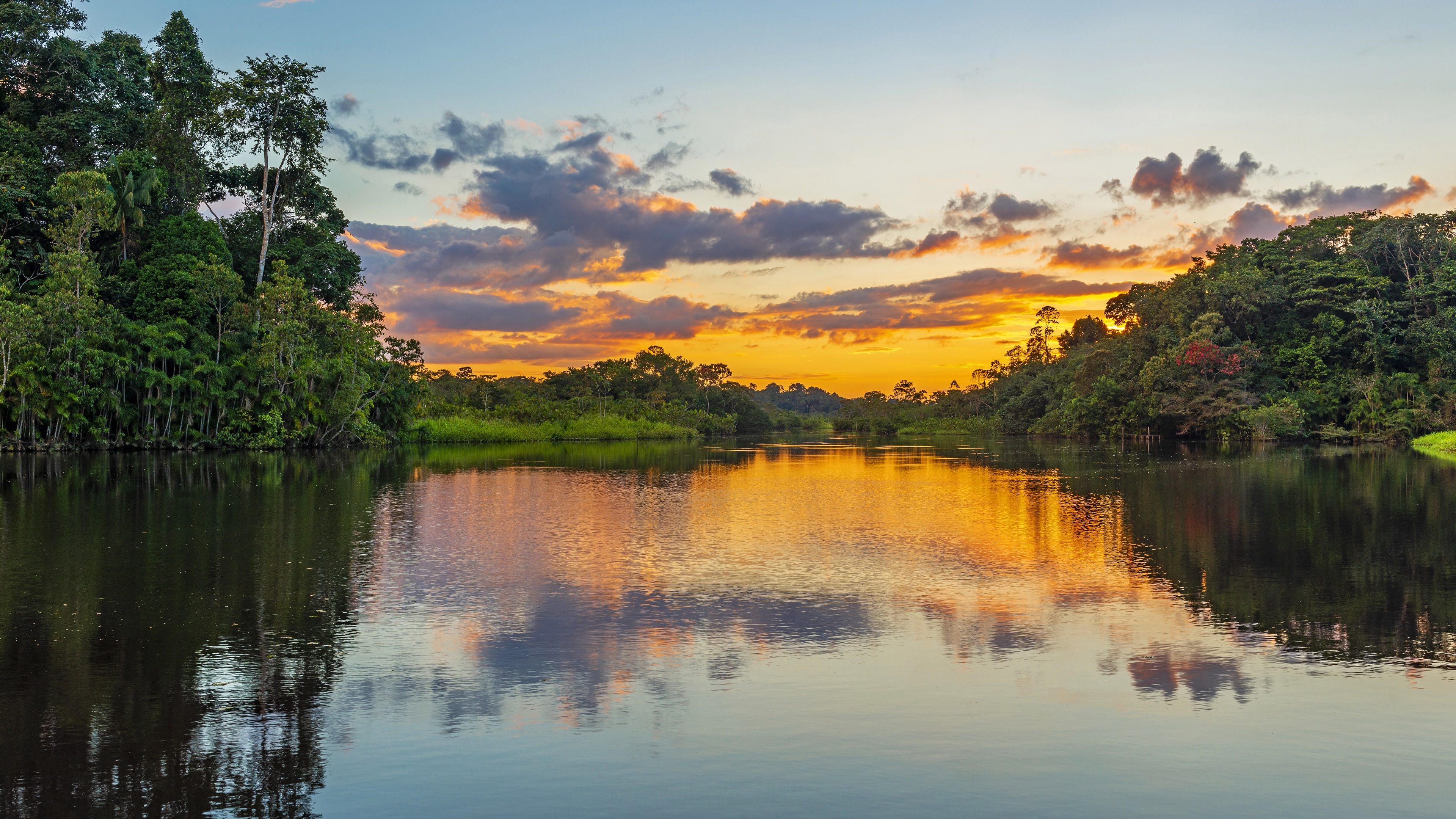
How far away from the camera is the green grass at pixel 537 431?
6103 centimetres

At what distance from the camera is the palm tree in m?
39.2

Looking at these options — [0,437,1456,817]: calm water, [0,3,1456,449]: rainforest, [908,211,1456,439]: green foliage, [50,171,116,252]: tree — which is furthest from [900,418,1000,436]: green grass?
[0,437,1456,817]: calm water

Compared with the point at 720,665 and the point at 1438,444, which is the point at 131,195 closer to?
the point at 720,665

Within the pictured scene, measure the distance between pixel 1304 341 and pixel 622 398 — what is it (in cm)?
5890

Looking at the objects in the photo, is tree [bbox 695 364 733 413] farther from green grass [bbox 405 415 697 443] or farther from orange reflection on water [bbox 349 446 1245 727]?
orange reflection on water [bbox 349 446 1245 727]

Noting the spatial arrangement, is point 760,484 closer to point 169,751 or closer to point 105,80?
point 169,751

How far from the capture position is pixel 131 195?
39.1 metres

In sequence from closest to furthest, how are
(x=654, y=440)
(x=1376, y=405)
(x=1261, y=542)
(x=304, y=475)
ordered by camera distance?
(x=1261, y=542) < (x=304, y=475) < (x=1376, y=405) < (x=654, y=440)

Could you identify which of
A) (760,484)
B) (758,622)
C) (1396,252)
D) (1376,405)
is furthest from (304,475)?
(1396,252)

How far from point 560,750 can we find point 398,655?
8.77 feet

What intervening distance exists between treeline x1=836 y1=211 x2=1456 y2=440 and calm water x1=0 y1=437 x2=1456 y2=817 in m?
48.3

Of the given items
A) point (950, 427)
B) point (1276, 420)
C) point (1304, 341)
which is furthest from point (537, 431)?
point (1304, 341)

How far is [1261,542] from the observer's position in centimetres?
1452

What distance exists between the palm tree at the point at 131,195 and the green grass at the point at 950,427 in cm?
7254
